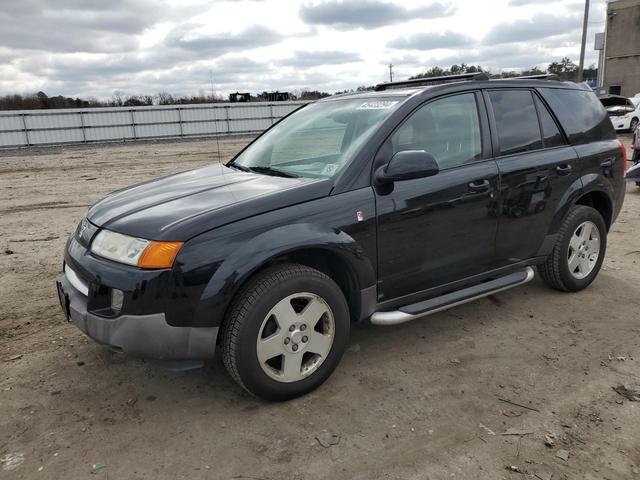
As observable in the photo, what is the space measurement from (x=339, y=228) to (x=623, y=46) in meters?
47.0

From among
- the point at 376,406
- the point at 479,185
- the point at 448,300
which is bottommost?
the point at 376,406

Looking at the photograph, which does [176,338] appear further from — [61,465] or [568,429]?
[568,429]

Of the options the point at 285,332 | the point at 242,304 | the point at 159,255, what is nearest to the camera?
the point at 159,255

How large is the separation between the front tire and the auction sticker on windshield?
130cm

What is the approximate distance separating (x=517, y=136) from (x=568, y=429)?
222cm

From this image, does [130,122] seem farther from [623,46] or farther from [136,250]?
[623,46]

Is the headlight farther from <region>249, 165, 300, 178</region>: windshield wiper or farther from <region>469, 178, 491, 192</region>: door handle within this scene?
<region>469, 178, 491, 192</region>: door handle

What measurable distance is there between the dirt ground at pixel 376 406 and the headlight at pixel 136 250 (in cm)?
92

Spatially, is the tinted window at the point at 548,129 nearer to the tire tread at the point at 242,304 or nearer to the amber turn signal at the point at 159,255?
the tire tread at the point at 242,304

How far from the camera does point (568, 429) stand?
9.07ft

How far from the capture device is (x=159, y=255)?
269 centimetres

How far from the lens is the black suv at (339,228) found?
2738mm

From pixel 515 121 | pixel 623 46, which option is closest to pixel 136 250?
pixel 515 121

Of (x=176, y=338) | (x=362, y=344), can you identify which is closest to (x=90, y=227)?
(x=176, y=338)
